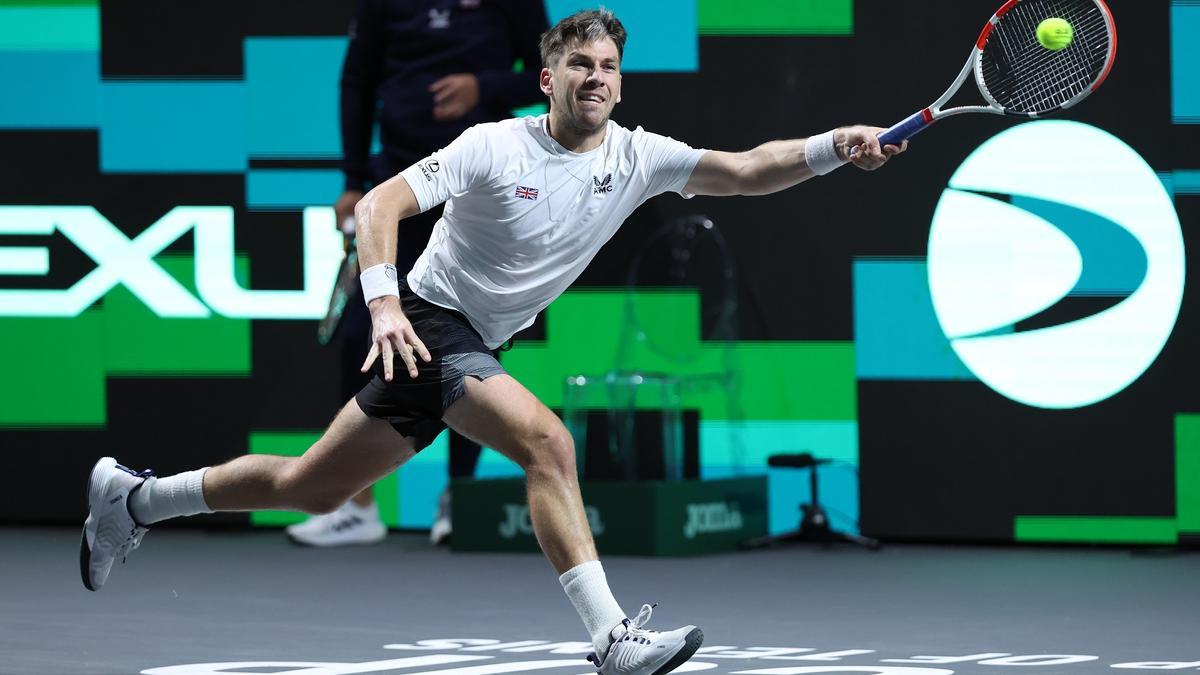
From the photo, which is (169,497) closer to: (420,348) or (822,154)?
(420,348)

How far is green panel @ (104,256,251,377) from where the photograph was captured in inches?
328

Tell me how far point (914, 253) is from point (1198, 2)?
1411mm

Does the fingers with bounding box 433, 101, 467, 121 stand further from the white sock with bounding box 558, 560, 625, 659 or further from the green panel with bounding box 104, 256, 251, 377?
the white sock with bounding box 558, 560, 625, 659

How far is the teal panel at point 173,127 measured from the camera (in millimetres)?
8328

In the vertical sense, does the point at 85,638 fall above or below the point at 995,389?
below

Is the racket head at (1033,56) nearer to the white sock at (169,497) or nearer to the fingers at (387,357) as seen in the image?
the fingers at (387,357)

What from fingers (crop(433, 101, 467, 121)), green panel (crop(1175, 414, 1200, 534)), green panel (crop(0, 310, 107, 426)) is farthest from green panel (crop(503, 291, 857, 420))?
green panel (crop(0, 310, 107, 426))

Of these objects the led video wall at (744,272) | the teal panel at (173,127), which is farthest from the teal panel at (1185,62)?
the teal panel at (173,127)

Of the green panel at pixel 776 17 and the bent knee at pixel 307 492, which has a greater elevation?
the green panel at pixel 776 17

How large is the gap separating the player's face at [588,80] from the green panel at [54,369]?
4.44 metres

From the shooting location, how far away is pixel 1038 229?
740 centimetres

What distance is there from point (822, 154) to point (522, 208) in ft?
2.37

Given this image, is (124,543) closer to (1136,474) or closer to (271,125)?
(271,125)

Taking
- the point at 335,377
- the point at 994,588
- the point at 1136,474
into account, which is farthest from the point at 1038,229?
the point at 335,377
